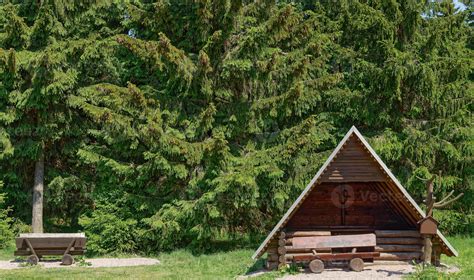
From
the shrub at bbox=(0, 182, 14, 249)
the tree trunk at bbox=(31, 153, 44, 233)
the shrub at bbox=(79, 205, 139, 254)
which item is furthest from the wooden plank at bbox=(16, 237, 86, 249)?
the tree trunk at bbox=(31, 153, 44, 233)

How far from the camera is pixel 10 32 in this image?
71.8 ft

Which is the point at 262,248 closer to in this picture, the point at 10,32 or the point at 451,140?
the point at 451,140

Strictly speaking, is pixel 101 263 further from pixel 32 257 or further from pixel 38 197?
pixel 38 197

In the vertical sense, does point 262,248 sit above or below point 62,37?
below

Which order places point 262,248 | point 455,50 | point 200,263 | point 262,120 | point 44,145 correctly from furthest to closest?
A: point 455,50, point 44,145, point 262,120, point 200,263, point 262,248

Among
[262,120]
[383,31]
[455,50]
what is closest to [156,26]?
[262,120]

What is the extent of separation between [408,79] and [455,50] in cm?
331

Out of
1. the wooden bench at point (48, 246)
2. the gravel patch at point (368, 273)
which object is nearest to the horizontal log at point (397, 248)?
the gravel patch at point (368, 273)

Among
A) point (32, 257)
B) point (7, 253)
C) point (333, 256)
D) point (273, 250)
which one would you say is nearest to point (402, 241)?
point (333, 256)

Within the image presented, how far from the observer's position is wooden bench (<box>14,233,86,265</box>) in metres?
16.2

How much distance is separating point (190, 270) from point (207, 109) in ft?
21.2

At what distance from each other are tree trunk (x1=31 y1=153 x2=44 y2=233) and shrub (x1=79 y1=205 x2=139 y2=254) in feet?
10.5

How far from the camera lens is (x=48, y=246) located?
16.4 metres

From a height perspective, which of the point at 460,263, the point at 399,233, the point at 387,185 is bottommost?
the point at 460,263
